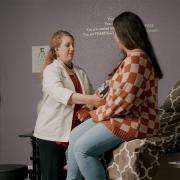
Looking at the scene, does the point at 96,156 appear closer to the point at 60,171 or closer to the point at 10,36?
the point at 60,171

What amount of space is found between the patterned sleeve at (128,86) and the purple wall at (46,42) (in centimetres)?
171

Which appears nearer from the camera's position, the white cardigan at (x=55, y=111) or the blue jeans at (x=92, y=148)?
the blue jeans at (x=92, y=148)

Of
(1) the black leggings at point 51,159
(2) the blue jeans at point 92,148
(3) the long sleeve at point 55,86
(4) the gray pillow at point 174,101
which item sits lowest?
(1) the black leggings at point 51,159

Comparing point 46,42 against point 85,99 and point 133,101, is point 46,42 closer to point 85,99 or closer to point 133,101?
point 85,99

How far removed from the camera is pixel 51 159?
2.38 meters

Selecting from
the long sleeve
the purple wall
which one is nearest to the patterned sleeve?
the long sleeve

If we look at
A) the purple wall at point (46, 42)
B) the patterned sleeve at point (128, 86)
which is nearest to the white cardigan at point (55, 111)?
the patterned sleeve at point (128, 86)

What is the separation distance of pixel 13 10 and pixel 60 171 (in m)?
2.11

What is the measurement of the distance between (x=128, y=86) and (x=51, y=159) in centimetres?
89

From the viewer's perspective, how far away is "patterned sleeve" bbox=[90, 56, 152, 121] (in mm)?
1734

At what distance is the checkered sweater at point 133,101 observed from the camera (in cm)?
174

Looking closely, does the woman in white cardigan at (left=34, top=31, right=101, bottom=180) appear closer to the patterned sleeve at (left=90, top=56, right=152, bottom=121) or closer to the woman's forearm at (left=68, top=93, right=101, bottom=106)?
the woman's forearm at (left=68, top=93, right=101, bottom=106)

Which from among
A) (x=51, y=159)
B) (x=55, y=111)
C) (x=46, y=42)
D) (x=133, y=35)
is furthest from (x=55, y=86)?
(x=46, y=42)

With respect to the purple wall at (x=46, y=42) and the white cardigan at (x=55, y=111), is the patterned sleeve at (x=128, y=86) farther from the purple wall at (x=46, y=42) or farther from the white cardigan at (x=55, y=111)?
the purple wall at (x=46, y=42)
